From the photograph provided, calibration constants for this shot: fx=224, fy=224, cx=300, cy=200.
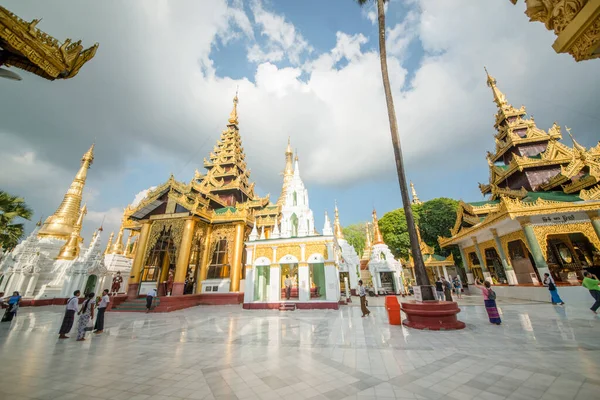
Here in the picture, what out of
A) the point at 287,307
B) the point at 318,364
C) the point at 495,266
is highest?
the point at 495,266

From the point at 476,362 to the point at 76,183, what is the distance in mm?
33194

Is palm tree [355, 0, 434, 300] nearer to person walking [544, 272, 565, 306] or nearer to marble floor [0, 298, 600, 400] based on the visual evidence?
marble floor [0, 298, 600, 400]

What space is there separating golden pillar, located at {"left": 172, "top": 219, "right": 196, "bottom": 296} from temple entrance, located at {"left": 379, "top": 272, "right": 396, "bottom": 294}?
16.5 meters

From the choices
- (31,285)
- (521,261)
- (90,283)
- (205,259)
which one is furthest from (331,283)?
(31,285)

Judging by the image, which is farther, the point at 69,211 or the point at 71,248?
the point at 69,211

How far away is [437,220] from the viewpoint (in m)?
26.2

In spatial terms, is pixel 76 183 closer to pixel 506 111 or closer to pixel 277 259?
pixel 277 259

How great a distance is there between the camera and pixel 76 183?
2345 cm

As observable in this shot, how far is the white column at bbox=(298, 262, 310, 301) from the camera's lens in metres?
12.9

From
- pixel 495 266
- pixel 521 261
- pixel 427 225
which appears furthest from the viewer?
pixel 427 225

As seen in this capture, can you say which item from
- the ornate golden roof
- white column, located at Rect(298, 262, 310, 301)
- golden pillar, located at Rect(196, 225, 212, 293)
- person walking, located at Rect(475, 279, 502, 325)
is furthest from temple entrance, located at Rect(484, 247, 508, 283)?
the ornate golden roof

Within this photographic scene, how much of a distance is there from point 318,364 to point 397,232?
27.3 metres

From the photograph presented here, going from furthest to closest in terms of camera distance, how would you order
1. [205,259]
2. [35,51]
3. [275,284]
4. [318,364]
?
1. [205,259]
2. [275,284]
3. [35,51]
4. [318,364]

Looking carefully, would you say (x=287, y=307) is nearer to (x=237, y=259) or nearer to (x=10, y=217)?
(x=237, y=259)
